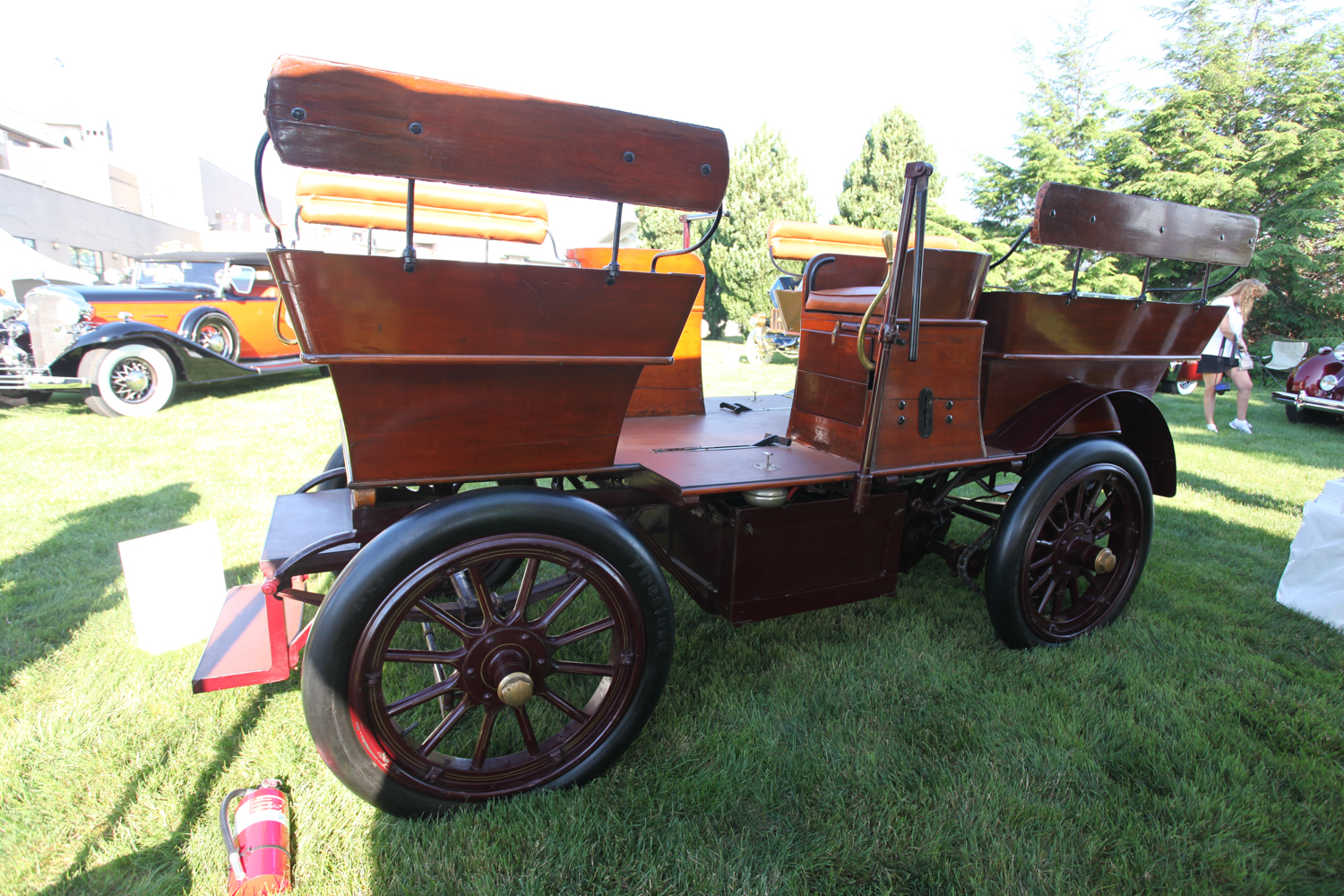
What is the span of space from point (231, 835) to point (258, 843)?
0.12 metres

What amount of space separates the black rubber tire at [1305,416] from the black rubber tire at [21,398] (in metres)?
14.4

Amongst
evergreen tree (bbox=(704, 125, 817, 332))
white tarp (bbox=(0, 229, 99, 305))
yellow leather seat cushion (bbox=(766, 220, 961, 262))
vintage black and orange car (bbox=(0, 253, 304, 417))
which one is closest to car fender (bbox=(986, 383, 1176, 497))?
yellow leather seat cushion (bbox=(766, 220, 961, 262))

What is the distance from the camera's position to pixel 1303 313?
13.6m

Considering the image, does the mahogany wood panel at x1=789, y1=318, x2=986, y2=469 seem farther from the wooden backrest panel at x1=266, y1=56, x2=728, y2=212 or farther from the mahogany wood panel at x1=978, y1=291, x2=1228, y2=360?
the wooden backrest panel at x1=266, y1=56, x2=728, y2=212

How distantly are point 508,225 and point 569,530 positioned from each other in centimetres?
199

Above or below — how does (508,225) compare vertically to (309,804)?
above

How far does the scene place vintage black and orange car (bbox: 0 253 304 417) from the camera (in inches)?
253

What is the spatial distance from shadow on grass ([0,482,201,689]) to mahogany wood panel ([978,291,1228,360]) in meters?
3.86

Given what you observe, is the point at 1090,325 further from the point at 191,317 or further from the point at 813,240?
the point at 191,317

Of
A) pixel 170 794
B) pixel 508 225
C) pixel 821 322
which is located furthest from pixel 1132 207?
pixel 170 794

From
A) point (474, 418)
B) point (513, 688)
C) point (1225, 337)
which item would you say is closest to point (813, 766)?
point (513, 688)

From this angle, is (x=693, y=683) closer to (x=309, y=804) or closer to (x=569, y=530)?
(x=569, y=530)

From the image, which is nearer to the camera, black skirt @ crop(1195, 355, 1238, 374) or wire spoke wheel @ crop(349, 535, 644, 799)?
wire spoke wheel @ crop(349, 535, 644, 799)

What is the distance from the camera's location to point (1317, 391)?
772 cm
